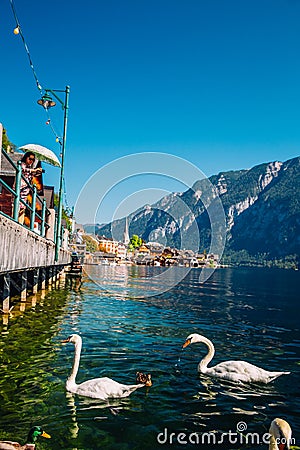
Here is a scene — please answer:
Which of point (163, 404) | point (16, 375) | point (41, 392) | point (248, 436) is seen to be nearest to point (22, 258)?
point (16, 375)

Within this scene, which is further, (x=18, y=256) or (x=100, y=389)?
(x=18, y=256)

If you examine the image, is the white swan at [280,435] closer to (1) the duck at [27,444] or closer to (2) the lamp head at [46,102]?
(1) the duck at [27,444]

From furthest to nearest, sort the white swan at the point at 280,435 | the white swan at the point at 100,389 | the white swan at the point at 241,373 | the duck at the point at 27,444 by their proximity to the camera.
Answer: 1. the white swan at the point at 241,373
2. the white swan at the point at 100,389
3. the white swan at the point at 280,435
4. the duck at the point at 27,444

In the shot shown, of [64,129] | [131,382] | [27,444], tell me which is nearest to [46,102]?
[64,129]

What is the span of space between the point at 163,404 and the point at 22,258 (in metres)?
6.19

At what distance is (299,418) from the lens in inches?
302

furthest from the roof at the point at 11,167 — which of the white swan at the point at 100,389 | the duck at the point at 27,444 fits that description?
the duck at the point at 27,444

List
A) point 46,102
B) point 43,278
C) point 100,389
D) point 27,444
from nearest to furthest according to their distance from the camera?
point 27,444
point 100,389
point 46,102
point 43,278

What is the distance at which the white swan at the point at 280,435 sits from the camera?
16.8 feet

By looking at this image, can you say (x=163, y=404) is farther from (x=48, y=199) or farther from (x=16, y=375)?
(x=48, y=199)

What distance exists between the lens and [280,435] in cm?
519

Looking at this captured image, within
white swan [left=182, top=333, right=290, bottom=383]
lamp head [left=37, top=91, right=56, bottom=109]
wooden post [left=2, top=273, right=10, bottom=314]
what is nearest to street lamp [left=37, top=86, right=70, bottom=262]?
lamp head [left=37, top=91, right=56, bottom=109]

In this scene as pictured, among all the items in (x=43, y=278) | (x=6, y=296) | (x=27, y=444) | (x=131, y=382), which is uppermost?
(x=43, y=278)

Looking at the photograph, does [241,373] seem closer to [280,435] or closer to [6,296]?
[280,435]
